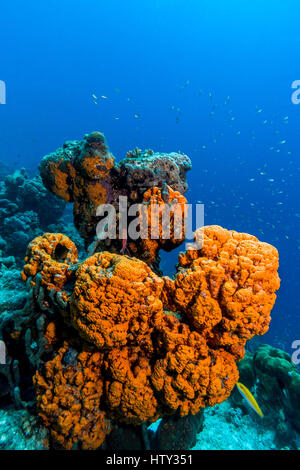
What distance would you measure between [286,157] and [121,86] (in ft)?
387

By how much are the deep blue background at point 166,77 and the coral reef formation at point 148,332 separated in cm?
7815

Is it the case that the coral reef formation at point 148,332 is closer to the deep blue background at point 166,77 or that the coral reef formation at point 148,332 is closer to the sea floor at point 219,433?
the sea floor at point 219,433

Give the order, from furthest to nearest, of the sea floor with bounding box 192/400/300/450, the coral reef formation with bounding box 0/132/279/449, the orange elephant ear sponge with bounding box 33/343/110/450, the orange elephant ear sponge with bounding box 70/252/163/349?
1. the sea floor with bounding box 192/400/300/450
2. the orange elephant ear sponge with bounding box 33/343/110/450
3. the coral reef formation with bounding box 0/132/279/449
4. the orange elephant ear sponge with bounding box 70/252/163/349

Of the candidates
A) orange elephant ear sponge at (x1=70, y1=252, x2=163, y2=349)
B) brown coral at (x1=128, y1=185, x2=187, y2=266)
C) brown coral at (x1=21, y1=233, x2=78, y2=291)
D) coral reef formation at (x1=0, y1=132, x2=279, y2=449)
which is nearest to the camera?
orange elephant ear sponge at (x1=70, y1=252, x2=163, y2=349)

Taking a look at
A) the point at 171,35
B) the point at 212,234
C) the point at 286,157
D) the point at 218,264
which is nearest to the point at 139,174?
the point at 212,234

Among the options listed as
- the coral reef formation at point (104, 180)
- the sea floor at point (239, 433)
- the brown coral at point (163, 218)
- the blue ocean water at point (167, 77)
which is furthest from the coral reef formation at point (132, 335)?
the blue ocean water at point (167, 77)

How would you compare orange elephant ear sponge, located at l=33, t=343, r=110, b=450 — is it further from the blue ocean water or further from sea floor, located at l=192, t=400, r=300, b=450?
the blue ocean water

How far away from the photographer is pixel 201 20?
124188mm

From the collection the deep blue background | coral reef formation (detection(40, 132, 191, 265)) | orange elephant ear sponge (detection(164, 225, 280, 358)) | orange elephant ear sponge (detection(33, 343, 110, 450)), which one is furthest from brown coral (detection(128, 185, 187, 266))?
the deep blue background

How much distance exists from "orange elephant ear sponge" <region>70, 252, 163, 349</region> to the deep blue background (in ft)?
258

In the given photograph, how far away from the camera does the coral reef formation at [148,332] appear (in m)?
2.41

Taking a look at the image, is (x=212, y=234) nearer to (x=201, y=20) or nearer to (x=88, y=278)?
(x=88, y=278)

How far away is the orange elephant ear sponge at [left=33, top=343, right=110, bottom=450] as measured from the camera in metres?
2.66

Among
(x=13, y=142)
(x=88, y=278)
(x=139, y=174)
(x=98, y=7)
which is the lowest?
(x=88, y=278)
